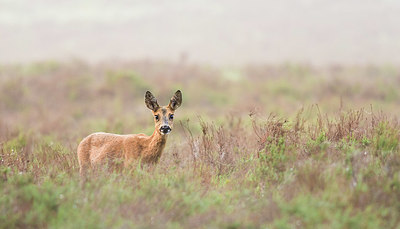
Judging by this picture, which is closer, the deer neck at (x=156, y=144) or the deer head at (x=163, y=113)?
the deer head at (x=163, y=113)

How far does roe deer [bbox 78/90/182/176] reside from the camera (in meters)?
7.36

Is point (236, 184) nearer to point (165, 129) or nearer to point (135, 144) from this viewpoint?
point (165, 129)

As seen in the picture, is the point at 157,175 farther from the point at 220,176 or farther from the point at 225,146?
the point at 225,146

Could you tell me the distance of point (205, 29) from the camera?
5784 cm

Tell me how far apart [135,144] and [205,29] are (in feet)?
169

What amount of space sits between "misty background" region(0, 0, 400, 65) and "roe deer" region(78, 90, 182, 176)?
38.2 metres

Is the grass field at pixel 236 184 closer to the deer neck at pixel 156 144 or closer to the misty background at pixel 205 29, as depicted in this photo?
the deer neck at pixel 156 144

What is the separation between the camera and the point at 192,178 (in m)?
6.66

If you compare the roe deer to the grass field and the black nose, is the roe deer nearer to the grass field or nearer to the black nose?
the black nose

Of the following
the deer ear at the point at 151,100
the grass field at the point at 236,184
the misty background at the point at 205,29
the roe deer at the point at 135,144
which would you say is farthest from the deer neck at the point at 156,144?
the misty background at the point at 205,29

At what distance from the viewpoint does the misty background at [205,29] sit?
49.3 metres

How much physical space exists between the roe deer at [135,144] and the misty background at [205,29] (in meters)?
38.2

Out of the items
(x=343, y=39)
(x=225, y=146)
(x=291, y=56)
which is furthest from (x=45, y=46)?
(x=225, y=146)

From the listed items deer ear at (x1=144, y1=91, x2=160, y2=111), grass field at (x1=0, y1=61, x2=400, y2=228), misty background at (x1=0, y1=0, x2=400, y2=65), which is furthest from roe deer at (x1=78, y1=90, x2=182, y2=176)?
misty background at (x1=0, y1=0, x2=400, y2=65)
